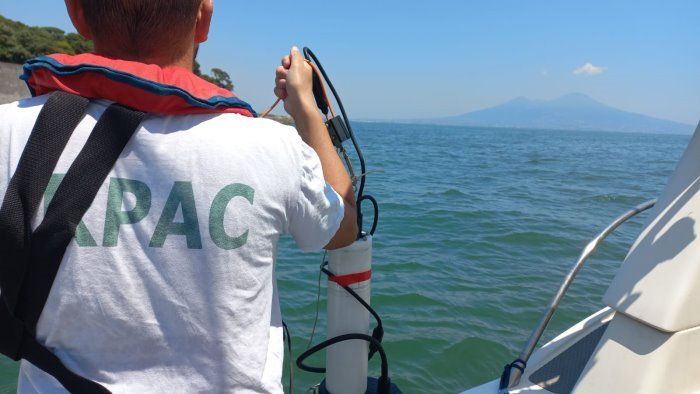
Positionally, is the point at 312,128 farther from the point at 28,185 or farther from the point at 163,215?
the point at 28,185

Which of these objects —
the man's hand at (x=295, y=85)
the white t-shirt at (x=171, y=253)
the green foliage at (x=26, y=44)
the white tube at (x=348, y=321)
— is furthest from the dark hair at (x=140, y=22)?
the green foliage at (x=26, y=44)

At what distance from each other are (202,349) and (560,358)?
1.96 m

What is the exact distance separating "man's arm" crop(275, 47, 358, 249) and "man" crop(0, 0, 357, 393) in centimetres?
18

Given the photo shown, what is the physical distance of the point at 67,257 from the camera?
0.89 m

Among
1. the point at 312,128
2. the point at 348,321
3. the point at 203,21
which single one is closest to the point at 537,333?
the point at 348,321

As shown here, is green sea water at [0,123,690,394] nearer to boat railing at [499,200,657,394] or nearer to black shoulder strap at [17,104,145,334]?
boat railing at [499,200,657,394]

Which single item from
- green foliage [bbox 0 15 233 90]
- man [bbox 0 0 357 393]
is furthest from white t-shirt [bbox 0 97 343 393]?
green foliage [bbox 0 15 233 90]

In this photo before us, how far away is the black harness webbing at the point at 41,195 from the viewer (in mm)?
849

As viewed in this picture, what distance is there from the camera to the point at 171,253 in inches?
36.7

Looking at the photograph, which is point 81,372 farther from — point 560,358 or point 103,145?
point 560,358

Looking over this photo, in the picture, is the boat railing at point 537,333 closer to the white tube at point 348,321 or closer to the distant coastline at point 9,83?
the white tube at point 348,321

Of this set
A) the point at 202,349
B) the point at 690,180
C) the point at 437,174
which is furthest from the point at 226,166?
the point at 437,174

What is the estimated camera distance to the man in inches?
35.4

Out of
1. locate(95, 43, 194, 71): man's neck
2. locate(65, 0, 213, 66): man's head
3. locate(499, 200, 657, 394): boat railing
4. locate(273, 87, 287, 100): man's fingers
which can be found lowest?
locate(499, 200, 657, 394): boat railing
